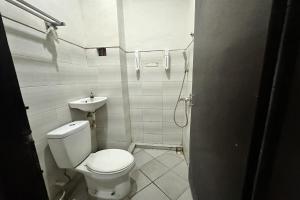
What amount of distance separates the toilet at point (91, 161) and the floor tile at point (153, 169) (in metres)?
0.39

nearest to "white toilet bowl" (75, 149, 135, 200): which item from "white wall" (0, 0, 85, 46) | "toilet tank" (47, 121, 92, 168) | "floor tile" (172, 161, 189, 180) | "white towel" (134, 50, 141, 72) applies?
"toilet tank" (47, 121, 92, 168)

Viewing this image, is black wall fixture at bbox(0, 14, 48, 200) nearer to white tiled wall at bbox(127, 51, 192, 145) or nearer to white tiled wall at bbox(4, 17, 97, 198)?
white tiled wall at bbox(4, 17, 97, 198)

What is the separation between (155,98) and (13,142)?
A: 167 centimetres

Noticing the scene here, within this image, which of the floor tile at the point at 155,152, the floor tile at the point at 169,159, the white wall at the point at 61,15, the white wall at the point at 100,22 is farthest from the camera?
the floor tile at the point at 155,152

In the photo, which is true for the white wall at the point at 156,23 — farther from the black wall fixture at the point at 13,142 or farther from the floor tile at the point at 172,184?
the floor tile at the point at 172,184

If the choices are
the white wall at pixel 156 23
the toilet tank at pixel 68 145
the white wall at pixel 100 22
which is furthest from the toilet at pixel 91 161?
the white wall at pixel 156 23

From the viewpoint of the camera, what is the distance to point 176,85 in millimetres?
1983

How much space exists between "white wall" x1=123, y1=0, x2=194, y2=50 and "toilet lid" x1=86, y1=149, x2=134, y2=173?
1.54 metres

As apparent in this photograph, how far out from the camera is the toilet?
1.13 metres

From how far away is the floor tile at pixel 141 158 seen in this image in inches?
73.8

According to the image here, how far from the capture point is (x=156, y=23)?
1880 mm

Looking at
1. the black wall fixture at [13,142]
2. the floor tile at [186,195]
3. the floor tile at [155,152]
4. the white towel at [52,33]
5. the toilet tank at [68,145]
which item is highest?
the white towel at [52,33]

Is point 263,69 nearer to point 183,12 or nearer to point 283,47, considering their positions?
point 283,47

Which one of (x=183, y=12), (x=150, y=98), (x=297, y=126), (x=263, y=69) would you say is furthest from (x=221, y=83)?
(x=183, y=12)
